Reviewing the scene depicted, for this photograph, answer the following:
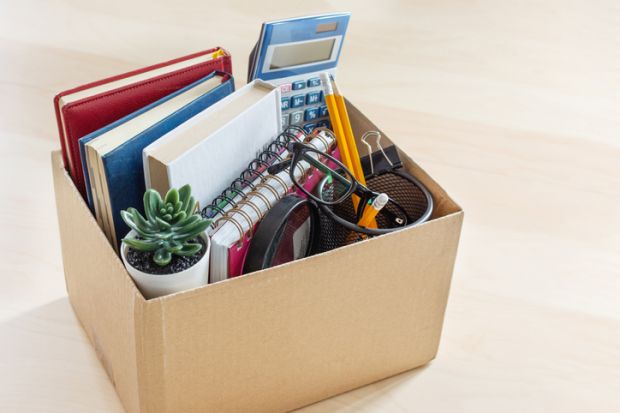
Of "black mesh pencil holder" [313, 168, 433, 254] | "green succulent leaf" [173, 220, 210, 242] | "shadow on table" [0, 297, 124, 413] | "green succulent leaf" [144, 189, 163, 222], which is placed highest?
"green succulent leaf" [144, 189, 163, 222]

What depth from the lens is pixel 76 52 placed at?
116 cm

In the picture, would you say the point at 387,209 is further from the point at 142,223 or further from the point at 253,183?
the point at 142,223

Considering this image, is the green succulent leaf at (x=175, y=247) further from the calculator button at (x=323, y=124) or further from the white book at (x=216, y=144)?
the calculator button at (x=323, y=124)

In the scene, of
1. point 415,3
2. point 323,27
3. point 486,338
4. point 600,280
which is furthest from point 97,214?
point 415,3

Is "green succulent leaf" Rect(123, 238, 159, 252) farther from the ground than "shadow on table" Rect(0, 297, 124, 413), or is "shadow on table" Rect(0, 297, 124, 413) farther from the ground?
"green succulent leaf" Rect(123, 238, 159, 252)

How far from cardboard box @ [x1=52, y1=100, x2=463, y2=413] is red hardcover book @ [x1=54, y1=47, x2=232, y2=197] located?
0.04 meters

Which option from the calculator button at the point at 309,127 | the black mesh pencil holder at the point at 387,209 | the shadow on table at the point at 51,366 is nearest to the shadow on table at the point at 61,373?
the shadow on table at the point at 51,366

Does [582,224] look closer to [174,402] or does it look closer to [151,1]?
[174,402]

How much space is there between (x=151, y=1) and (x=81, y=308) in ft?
2.16

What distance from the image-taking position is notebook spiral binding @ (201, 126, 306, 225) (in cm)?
67

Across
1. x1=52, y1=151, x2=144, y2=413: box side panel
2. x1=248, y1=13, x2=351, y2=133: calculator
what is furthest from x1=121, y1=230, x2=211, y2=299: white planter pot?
x1=248, y1=13, x2=351, y2=133: calculator

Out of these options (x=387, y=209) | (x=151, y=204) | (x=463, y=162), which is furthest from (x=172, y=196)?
(x=463, y=162)

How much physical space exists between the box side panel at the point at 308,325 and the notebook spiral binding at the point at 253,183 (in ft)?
0.22

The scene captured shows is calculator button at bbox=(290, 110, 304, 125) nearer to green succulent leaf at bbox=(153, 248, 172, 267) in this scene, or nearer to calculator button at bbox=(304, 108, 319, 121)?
calculator button at bbox=(304, 108, 319, 121)
